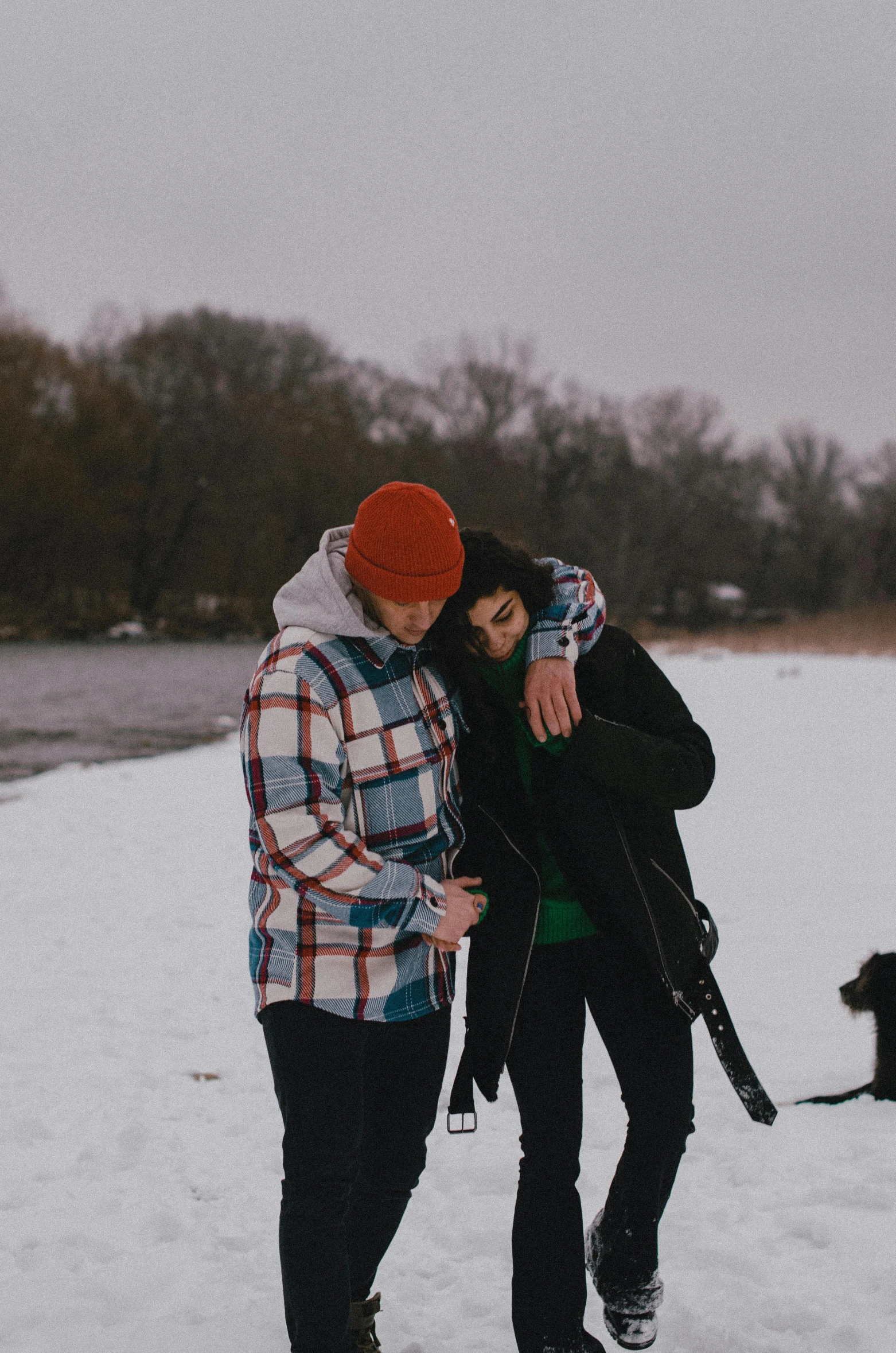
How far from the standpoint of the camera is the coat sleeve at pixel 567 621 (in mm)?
1961

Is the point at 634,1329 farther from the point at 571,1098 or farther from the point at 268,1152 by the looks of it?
the point at 268,1152

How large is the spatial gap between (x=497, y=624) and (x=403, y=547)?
0.94ft

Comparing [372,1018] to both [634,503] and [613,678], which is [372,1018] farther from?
[634,503]

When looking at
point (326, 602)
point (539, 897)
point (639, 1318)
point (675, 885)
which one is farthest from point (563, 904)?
point (639, 1318)

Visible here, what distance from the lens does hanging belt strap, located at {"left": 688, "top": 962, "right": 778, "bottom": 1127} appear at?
2059 millimetres

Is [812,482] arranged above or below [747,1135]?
above

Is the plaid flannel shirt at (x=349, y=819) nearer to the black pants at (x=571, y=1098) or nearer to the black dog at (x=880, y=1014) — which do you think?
the black pants at (x=571, y=1098)

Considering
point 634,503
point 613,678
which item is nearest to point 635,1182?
point 613,678

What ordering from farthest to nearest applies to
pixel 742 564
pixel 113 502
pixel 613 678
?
1. pixel 742 564
2. pixel 113 502
3. pixel 613 678

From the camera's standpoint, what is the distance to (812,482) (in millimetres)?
52188

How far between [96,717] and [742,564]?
4002cm

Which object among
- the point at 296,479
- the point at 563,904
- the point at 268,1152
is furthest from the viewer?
the point at 296,479

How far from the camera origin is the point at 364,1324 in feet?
6.77

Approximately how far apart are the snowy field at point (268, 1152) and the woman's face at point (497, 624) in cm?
142
